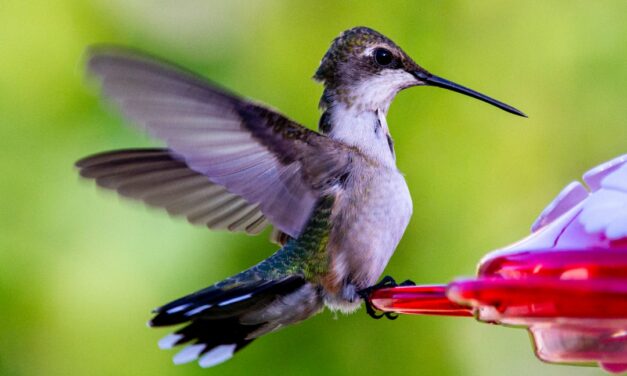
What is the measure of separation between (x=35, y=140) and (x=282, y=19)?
1303mm

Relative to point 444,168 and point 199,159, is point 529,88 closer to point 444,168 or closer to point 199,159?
point 444,168

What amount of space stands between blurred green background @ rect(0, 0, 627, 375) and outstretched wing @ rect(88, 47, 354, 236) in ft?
3.34

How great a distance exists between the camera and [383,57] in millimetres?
4484

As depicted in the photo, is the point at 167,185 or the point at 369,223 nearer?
the point at 167,185

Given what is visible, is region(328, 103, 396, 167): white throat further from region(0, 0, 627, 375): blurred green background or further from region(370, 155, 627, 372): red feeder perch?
region(0, 0, 627, 375): blurred green background

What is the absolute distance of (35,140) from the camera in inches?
211

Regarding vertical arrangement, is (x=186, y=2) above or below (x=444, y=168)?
above

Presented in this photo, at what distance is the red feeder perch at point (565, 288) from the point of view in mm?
2896

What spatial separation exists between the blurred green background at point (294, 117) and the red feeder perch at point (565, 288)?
1693mm

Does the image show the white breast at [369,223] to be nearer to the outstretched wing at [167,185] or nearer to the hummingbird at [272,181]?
the hummingbird at [272,181]

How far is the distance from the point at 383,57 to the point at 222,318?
3.88 feet

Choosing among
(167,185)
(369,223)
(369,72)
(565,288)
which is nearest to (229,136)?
(167,185)

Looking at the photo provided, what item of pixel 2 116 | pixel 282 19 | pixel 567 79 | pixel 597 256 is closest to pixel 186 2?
pixel 282 19

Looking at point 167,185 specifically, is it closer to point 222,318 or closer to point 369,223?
point 222,318
